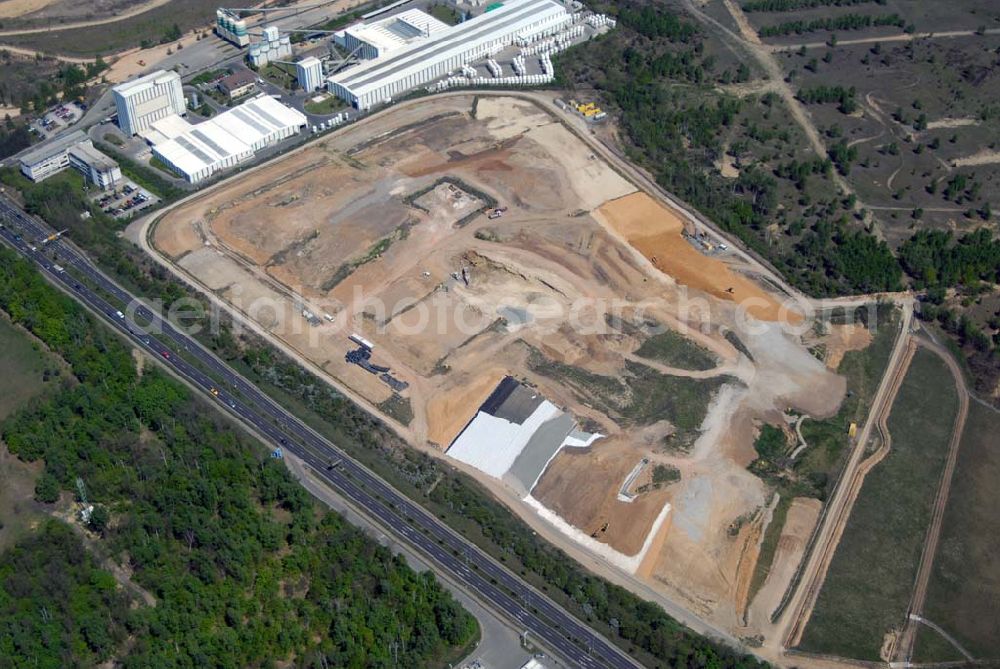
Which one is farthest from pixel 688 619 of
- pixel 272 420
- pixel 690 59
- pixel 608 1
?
pixel 608 1

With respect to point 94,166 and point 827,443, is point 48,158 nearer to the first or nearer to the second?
point 94,166

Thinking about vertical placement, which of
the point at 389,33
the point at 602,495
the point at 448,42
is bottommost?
the point at 602,495

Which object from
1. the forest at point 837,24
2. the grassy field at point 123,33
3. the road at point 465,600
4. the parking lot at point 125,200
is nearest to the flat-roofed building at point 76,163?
the parking lot at point 125,200

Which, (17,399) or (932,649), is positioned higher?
(17,399)

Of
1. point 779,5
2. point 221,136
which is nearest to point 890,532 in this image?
point 221,136

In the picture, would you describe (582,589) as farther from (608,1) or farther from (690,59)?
(608,1)

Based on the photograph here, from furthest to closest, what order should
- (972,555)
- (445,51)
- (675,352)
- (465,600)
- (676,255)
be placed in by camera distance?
(445,51)
(676,255)
(675,352)
(972,555)
(465,600)

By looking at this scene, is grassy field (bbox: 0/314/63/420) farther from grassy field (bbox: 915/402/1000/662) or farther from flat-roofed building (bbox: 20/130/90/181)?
grassy field (bbox: 915/402/1000/662)
